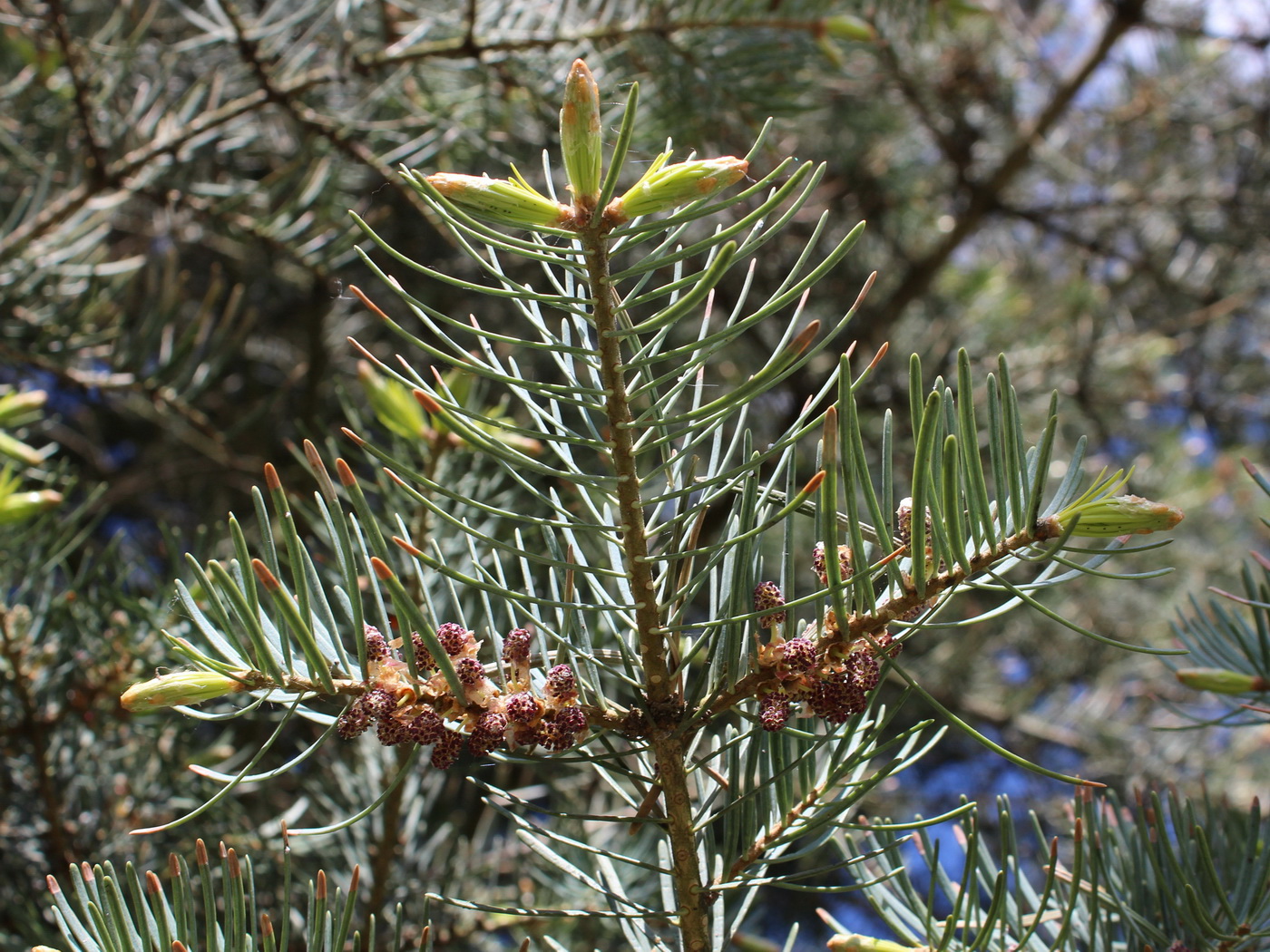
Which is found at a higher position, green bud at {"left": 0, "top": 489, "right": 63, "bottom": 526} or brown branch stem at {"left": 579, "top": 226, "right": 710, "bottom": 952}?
green bud at {"left": 0, "top": 489, "right": 63, "bottom": 526}

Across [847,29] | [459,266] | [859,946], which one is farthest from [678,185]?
[459,266]

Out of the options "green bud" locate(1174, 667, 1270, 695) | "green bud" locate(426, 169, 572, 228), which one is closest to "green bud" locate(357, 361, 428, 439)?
"green bud" locate(426, 169, 572, 228)

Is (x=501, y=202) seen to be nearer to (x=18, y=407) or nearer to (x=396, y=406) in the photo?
(x=396, y=406)

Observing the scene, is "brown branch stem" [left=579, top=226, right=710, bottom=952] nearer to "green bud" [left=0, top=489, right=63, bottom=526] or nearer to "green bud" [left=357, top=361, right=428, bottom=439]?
"green bud" [left=357, top=361, right=428, bottom=439]

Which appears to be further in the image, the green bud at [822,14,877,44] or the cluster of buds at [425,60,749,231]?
the green bud at [822,14,877,44]

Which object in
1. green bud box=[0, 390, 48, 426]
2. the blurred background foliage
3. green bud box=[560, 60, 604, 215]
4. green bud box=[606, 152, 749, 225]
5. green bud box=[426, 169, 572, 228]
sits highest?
the blurred background foliage

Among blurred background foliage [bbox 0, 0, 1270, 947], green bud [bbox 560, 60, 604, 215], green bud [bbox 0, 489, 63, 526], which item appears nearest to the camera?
green bud [bbox 560, 60, 604, 215]

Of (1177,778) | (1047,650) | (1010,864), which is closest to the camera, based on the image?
(1010,864)

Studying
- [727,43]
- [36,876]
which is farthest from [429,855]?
[727,43]

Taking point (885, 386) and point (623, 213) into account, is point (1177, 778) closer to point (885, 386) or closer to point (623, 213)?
point (885, 386)
